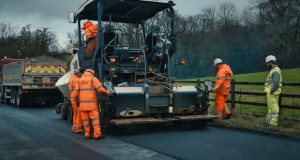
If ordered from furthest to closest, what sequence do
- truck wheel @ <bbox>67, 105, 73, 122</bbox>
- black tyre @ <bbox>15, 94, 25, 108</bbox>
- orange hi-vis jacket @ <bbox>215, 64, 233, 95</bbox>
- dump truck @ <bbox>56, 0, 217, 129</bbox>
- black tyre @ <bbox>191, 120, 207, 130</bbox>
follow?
black tyre @ <bbox>15, 94, 25, 108</bbox> → truck wheel @ <bbox>67, 105, 73, 122</bbox> → orange hi-vis jacket @ <bbox>215, 64, 233, 95</bbox> → black tyre @ <bbox>191, 120, 207, 130</bbox> → dump truck @ <bbox>56, 0, 217, 129</bbox>

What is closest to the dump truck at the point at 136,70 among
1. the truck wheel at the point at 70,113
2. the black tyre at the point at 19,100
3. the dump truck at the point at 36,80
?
the truck wheel at the point at 70,113

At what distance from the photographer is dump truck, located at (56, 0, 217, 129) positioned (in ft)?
25.8

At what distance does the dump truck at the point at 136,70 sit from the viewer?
788 cm

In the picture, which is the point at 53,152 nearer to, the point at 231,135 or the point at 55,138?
the point at 55,138

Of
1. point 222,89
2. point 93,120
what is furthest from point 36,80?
point 222,89

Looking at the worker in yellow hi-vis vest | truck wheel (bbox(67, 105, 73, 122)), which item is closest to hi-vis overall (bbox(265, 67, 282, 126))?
the worker in yellow hi-vis vest

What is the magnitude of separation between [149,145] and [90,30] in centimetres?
366

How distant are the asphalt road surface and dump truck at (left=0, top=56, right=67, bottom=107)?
8300mm

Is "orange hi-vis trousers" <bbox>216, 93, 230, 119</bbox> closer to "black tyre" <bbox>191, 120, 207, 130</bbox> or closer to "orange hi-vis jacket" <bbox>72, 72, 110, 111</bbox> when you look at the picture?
"black tyre" <bbox>191, 120, 207, 130</bbox>

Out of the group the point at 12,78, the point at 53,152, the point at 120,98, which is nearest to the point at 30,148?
the point at 53,152

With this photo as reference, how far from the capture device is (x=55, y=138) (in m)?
7.71

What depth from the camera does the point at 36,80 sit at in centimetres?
1697

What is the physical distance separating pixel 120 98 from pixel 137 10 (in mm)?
2846

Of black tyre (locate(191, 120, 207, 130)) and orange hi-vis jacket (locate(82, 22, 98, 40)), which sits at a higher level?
orange hi-vis jacket (locate(82, 22, 98, 40))
